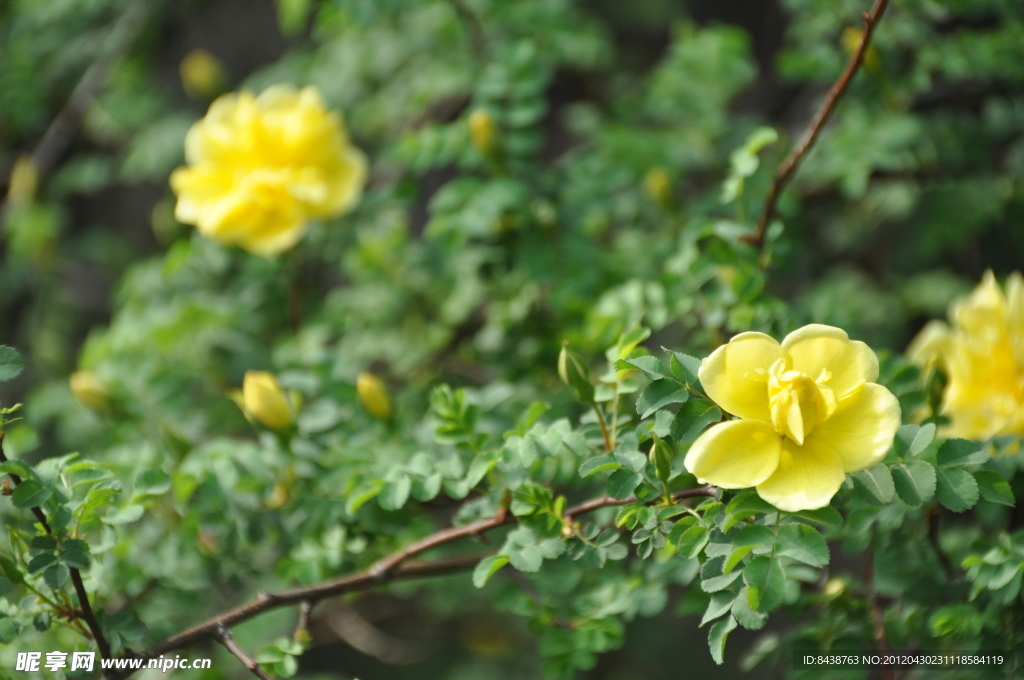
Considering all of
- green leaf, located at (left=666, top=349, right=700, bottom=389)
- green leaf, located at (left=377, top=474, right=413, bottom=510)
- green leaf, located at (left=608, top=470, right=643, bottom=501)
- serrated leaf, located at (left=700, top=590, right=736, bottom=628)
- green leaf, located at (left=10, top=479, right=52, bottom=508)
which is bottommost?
serrated leaf, located at (left=700, top=590, right=736, bottom=628)

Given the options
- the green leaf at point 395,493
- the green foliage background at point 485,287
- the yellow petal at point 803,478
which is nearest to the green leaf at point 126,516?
the green foliage background at point 485,287

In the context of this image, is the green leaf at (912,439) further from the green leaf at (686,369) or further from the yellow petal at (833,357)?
the green leaf at (686,369)

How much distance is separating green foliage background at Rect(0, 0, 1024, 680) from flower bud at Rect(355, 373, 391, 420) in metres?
0.03

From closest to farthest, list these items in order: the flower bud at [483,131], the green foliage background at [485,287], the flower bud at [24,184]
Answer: the green foliage background at [485,287] < the flower bud at [483,131] < the flower bud at [24,184]

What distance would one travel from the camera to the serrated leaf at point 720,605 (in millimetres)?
579

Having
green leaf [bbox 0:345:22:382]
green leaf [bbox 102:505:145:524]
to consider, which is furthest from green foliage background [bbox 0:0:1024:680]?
green leaf [bbox 0:345:22:382]

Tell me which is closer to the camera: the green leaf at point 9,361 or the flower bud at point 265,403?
the green leaf at point 9,361

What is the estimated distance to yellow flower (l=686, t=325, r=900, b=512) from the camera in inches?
22.2

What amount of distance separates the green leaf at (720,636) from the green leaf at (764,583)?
3 centimetres

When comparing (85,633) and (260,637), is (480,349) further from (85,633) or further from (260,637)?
(85,633)

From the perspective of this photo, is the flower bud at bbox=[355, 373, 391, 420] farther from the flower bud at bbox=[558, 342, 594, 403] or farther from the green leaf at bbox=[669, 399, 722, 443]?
the green leaf at bbox=[669, 399, 722, 443]

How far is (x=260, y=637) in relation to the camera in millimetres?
1238

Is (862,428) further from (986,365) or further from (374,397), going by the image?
(374,397)

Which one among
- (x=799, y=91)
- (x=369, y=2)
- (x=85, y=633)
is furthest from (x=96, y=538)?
(x=799, y=91)
